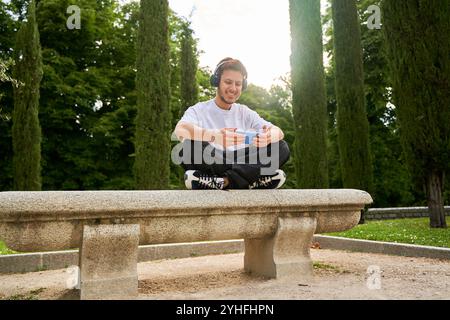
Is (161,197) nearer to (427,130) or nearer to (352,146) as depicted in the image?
(427,130)

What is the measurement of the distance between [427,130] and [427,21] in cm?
232

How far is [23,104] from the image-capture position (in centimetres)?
1203

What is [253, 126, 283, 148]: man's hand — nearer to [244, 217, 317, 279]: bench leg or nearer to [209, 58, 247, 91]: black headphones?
[209, 58, 247, 91]: black headphones

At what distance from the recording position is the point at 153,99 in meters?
10.5

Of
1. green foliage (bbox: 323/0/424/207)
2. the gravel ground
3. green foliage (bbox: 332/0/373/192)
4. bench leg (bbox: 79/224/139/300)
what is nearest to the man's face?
bench leg (bbox: 79/224/139/300)

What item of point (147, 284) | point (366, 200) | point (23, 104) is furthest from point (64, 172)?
point (366, 200)

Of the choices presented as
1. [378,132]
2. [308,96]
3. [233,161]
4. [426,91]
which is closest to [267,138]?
[233,161]

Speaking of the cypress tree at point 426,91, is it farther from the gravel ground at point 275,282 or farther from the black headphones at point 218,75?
the black headphones at point 218,75

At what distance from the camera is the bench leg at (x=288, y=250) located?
11.9 feet

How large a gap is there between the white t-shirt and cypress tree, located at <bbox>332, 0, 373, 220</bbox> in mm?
7923

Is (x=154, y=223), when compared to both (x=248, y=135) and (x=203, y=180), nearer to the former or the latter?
(x=203, y=180)

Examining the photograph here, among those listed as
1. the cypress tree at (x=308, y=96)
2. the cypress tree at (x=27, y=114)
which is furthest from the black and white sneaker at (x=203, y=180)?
the cypress tree at (x=27, y=114)

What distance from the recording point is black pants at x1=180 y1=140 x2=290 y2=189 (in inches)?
134

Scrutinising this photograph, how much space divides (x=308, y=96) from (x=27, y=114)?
8596mm
